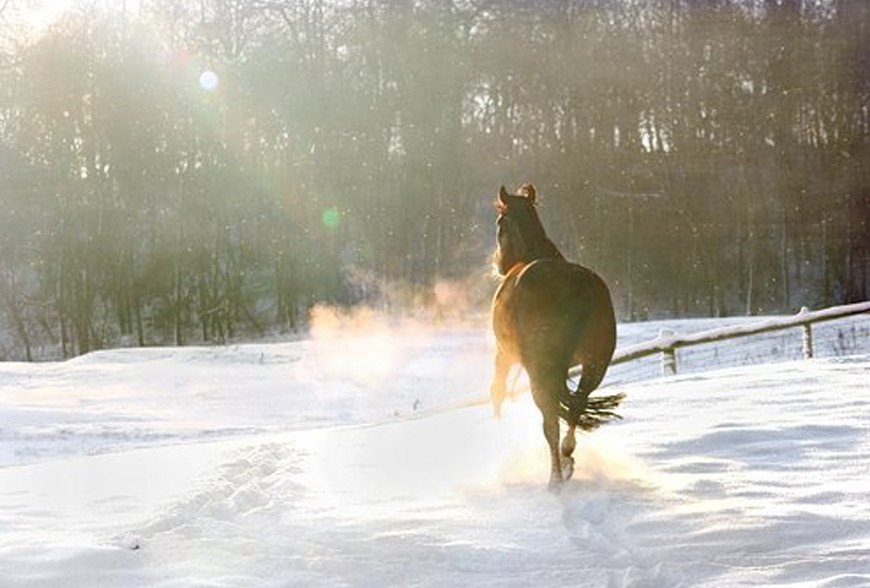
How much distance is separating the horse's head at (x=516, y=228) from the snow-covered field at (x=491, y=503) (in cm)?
156

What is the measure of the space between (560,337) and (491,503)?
1190mm

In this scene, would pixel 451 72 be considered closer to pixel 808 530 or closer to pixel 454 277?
pixel 454 277

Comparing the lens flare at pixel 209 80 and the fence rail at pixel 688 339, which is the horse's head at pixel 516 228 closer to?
the fence rail at pixel 688 339

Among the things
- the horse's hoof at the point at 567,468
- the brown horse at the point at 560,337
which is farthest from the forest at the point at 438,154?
the horse's hoof at the point at 567,468

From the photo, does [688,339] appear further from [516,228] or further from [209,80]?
[209,80]

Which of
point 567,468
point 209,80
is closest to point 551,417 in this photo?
point 567,468

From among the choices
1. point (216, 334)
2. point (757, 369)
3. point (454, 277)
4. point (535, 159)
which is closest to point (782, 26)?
point (535, 159)

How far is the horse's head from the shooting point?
7.62 meters

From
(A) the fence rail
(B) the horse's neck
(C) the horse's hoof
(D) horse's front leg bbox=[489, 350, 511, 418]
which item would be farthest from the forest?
(C) the horse's hoof

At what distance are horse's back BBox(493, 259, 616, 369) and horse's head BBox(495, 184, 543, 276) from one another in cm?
59

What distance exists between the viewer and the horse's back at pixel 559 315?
22.3 ft

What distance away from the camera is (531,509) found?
610 centimetres

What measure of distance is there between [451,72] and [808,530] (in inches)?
1331

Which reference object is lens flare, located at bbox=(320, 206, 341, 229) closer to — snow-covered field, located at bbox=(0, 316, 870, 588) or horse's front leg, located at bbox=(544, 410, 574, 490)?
snow-covered field, located at bbox=(0, 316, 870, 588)
